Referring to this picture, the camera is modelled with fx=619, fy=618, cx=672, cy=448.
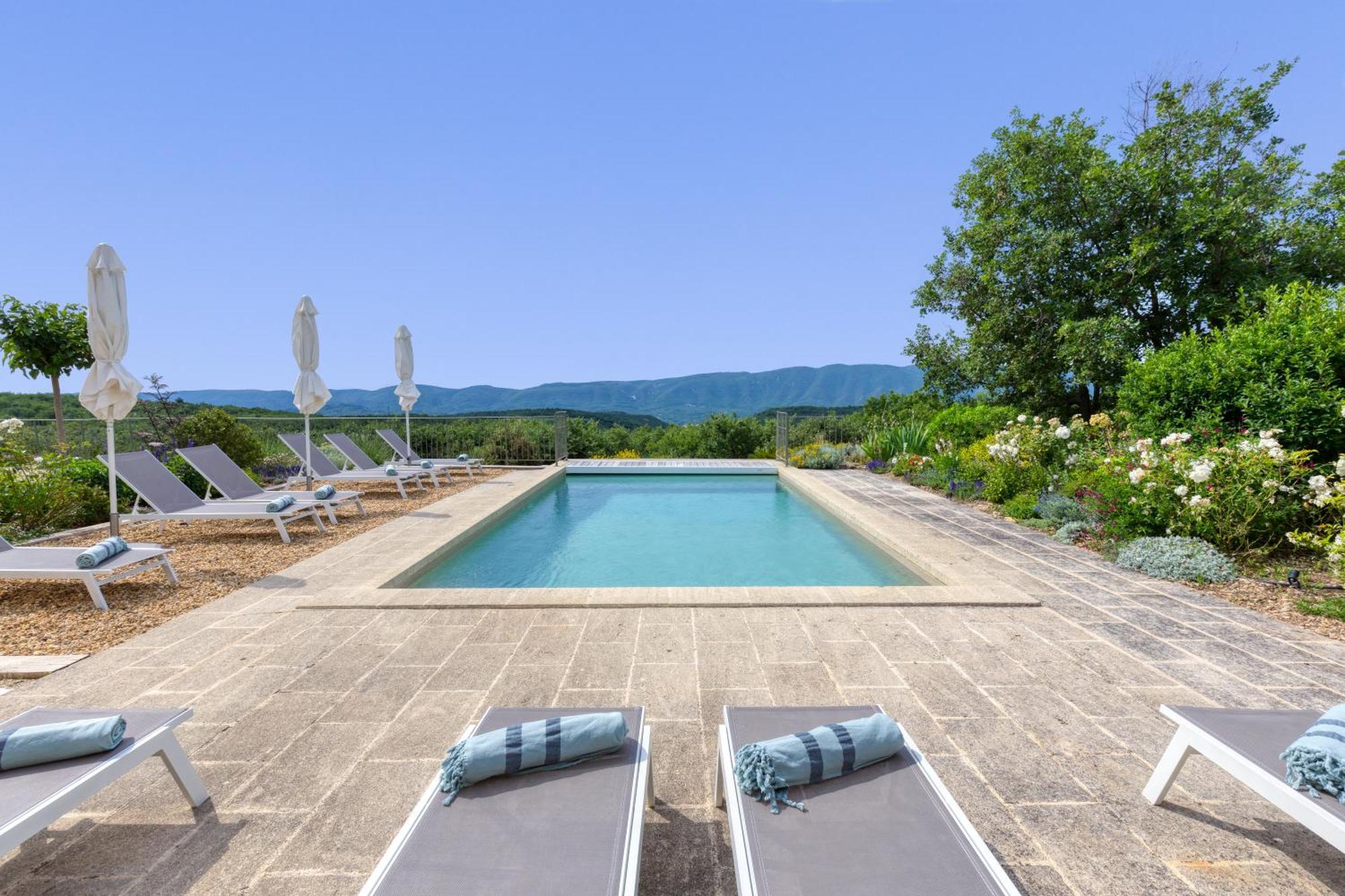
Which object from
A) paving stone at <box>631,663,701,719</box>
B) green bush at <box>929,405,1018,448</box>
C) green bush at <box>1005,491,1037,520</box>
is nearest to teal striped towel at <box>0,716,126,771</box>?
paving stone at <box>631,663,701,719</box>

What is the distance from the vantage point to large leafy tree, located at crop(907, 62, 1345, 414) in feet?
34.8

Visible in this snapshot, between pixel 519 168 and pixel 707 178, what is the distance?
4890 mm

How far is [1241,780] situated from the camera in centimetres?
171

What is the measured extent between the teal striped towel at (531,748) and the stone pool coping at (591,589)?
2221 mm

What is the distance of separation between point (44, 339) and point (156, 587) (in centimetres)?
851

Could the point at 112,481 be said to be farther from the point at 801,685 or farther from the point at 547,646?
→ the point at 801,685

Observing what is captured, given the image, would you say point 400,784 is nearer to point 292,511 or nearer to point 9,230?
point 292,511

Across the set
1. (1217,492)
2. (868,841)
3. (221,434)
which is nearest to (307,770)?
(868,841)

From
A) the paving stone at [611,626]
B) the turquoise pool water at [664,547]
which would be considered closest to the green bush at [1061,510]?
the turquoise pool water at [664,547]

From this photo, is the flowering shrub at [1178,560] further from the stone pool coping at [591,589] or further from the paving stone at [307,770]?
the paving stone at [307,770]

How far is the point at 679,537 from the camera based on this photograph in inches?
289

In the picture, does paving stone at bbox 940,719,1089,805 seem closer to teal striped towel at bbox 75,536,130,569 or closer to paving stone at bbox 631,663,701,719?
paving stone at bbox 631,663,701,719

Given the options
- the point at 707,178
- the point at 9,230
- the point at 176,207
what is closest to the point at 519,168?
the point at 707,178

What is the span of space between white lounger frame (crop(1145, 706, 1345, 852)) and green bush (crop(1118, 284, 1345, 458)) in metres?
4.81
